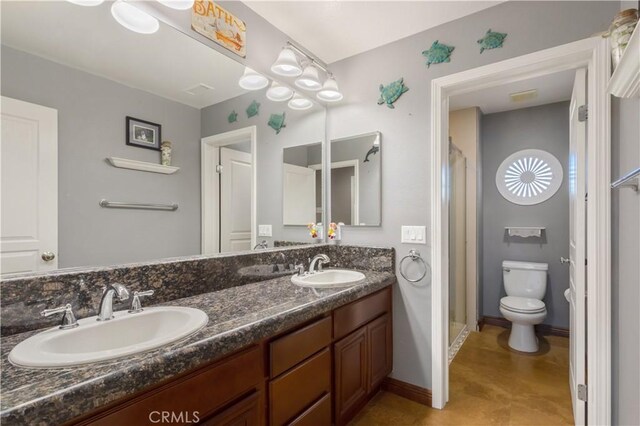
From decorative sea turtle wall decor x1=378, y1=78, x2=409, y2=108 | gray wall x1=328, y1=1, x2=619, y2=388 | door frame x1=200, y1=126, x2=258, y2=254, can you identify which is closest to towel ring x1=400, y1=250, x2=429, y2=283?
Answer: gray wall x1=328, y1=1, x2=619, y2=388

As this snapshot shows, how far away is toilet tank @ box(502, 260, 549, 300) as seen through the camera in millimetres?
3025

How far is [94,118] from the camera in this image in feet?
3.66

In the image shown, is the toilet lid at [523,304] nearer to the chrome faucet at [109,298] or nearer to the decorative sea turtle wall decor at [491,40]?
the decorative sea turtle wall decor at [491,40]

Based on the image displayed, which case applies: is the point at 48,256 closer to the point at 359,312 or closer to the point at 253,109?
the point at 253,109

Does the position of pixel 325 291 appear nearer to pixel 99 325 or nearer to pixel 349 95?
pixel 99 325

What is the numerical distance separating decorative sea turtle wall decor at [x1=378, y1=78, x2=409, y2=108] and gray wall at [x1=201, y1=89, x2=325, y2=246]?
0.53m

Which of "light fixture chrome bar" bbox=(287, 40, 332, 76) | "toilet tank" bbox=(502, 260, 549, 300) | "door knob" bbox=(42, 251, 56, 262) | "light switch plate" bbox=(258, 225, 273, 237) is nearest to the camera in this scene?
"door knob" bbox=(42, 251, 56, 262)

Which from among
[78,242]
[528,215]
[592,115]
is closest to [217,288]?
[78,242]

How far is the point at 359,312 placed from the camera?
5.58 feet

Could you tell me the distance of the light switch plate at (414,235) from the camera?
198 cm

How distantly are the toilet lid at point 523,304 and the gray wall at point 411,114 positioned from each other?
51.3 inches

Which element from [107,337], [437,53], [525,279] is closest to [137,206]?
[107,337]

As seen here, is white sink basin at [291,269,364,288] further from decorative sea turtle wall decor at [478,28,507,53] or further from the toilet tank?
the toilet tank

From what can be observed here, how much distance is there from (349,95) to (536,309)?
2479mm
